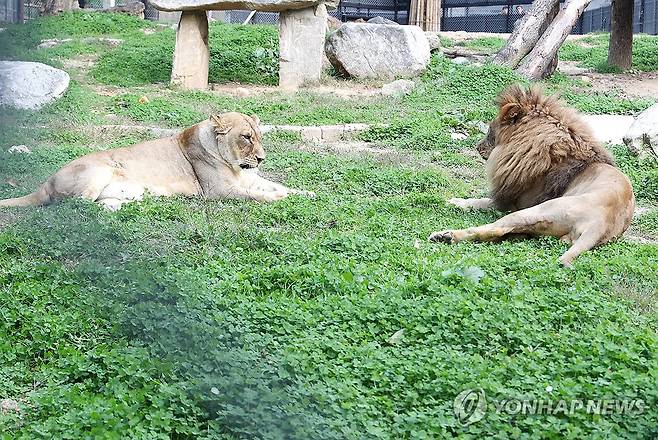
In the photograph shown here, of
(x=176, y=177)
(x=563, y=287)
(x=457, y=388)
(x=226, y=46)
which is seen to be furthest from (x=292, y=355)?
(x=226, y=46)

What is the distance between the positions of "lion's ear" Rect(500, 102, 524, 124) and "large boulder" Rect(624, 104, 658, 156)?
2526mm

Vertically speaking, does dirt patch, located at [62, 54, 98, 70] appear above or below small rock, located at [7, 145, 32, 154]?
above

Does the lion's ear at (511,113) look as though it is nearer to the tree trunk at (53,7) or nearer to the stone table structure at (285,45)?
the stone table structure at (285,45)

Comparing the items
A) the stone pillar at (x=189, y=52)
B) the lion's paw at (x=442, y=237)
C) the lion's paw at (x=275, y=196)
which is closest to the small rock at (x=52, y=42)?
the stone pillar at (x=189, y=52)

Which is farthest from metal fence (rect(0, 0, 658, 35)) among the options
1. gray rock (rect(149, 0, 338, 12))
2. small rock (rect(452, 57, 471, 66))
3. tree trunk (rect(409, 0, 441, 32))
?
gray rock (rect(149, 0, 338, 12))

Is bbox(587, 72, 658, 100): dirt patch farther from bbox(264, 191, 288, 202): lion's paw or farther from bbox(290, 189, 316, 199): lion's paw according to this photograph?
bbox(264, 191, 288, 202): lion's paw

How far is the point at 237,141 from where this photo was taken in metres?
6.86

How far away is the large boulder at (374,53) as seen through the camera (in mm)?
13516

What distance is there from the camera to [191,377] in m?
3.20

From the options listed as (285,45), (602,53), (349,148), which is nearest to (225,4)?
(285,45)

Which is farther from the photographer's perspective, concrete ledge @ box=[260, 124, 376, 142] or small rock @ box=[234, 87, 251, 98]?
small rock @ box=[234, 87, 251, 98]

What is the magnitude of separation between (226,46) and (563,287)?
1123 centimetres

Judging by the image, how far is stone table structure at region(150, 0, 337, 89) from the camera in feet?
41.7

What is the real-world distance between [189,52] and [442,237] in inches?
319
